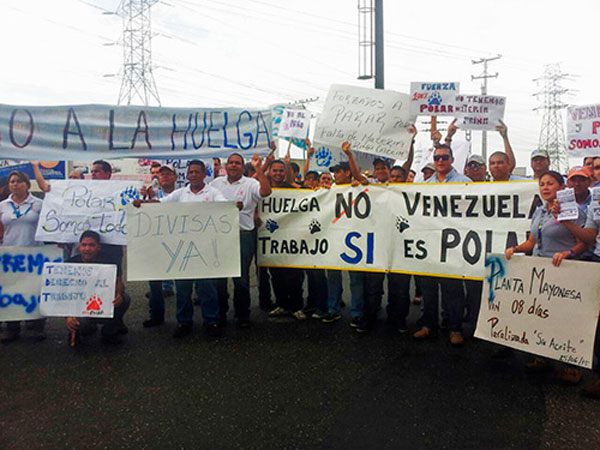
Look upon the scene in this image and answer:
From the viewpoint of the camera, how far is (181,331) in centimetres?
499

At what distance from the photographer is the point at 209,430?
3.08 metres

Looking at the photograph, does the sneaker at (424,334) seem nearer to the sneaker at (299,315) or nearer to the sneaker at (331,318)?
the sneaker at (331,318)

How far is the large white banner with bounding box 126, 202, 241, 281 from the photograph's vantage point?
493 cm

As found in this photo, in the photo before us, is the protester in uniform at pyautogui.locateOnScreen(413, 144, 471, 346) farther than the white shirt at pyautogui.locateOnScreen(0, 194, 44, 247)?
No

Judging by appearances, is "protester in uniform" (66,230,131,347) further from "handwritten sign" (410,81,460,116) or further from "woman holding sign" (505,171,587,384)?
"handwritten sign" (410,81,460,116)

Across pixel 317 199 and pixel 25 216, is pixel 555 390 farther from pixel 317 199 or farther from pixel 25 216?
pixel 25 216

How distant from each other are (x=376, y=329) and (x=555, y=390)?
6.28ft

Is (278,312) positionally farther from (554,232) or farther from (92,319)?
(554,232)

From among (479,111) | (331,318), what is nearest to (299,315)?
(331,318)

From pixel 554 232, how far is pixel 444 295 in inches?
53.0

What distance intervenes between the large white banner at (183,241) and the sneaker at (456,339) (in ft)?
7.54

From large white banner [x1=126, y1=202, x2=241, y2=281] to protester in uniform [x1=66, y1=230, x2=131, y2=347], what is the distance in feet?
1.00

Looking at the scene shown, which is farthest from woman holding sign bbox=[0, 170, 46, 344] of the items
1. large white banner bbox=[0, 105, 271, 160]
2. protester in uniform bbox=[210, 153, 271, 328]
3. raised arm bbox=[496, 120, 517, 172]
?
raised arm bbox=[496, 120, 517, 172]

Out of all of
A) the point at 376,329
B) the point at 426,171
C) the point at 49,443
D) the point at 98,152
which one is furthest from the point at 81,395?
the point at 426,171
